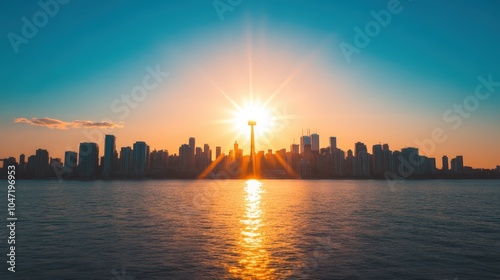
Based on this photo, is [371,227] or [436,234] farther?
[371,227]

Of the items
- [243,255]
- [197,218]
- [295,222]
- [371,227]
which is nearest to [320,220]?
[295,222]

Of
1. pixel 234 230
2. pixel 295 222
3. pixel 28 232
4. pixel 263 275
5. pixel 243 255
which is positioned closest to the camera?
pixel 263 275

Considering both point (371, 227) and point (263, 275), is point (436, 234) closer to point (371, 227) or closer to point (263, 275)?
point (371, 227)

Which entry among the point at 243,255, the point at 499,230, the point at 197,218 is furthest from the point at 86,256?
the point at 499,230

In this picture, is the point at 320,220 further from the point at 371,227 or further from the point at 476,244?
Answer: the point at 476,244

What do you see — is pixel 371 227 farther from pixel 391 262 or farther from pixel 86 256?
pixel 86 256

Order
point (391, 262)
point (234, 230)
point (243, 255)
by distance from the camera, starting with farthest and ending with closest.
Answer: point (234, 230)
point (243, 255)
point (391, 262)

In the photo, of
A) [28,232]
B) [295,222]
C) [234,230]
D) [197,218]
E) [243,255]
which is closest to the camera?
[243,255]

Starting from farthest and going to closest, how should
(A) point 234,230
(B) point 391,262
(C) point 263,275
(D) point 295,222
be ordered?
(D) point 295,222
(A) point 234,230
(B) point 391,262
(C) point 263,275

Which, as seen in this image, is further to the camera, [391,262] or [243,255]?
[243,255]
